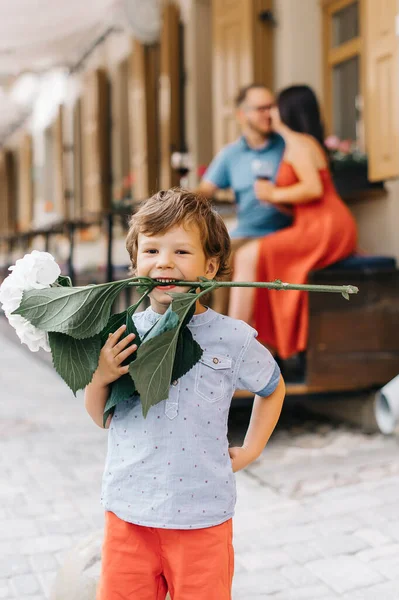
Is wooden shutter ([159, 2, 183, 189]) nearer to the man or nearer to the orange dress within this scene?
the man

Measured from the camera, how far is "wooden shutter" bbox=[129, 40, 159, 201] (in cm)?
841

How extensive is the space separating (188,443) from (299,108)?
305 cm

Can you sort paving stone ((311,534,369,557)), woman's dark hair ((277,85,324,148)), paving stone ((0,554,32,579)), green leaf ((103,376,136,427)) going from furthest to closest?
woman's dark hair ((277,85,324,148)), paving stone ((311,534,369,557)), paving stone ((0,554,32,579)), green leaf ((103,376,136,427))

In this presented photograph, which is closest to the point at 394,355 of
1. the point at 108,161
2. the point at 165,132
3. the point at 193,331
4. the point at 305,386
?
the point at 305,386

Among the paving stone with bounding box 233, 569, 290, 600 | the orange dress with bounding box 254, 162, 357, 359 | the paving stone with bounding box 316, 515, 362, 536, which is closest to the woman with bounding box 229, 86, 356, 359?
the orange dress with bounding box 254, 162, 357, 359

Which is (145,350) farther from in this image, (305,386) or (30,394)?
(30,394)

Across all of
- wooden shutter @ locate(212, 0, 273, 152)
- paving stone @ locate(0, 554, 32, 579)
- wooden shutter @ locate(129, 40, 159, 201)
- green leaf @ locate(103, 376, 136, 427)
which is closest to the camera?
green leaf @ locate(103, 376, 136, 427)

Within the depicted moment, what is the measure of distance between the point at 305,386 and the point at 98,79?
7.04 metres

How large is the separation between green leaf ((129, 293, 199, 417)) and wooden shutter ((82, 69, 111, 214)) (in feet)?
28.5

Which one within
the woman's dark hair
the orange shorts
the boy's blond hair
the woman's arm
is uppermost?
the woman's dark hair

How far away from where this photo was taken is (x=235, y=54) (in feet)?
20.0

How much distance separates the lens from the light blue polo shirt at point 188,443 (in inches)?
59.4

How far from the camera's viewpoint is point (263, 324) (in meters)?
4.17

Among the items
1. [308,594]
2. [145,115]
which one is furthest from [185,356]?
[145,115]
